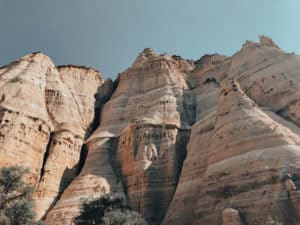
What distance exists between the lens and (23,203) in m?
27.5

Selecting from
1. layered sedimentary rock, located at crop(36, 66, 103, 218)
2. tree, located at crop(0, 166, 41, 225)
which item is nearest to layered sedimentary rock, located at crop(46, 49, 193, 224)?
layered sedimentary rock, located at crop(36, 66, 103, 218)

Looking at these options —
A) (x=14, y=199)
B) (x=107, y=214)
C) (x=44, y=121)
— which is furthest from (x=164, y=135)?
(x=14, y=199)

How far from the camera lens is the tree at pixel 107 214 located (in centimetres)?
2856

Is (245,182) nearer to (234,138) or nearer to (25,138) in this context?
(234,138)

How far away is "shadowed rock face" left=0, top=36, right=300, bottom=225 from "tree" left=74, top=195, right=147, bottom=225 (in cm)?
362

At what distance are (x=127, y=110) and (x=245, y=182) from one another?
24.8 metres

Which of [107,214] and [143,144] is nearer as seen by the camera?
[107,214]

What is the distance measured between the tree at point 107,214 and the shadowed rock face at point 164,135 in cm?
362

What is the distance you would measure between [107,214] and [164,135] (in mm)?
12788

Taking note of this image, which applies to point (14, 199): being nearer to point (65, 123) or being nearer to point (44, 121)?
point (44, 121)

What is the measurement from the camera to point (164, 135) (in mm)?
39875

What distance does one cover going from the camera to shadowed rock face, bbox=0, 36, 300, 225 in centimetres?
2636

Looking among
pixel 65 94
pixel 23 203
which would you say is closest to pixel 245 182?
pixel 23 203

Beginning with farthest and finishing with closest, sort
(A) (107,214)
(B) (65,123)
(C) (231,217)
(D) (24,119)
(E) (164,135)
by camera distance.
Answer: (B) (65,123), (D) (24,119), (E) (164,135), (A) (107,214), (C) (231,217)
